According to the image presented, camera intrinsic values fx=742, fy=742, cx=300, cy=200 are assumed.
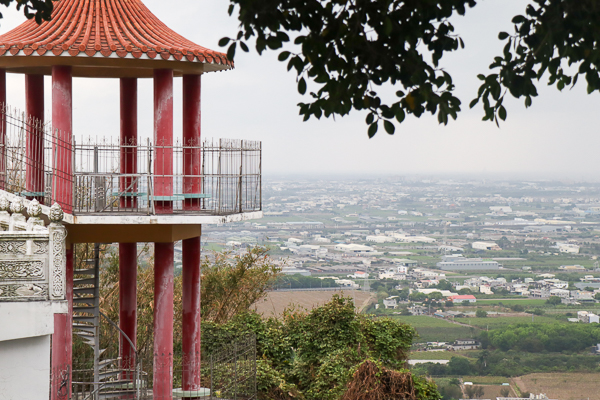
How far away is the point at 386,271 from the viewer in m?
62.5

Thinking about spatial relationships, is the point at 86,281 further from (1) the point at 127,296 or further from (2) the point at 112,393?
(2) the point at 112,393

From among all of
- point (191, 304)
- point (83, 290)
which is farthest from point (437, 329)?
point (83, 290)

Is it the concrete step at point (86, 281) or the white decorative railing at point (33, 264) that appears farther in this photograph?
the concrete step at point (86, 281)

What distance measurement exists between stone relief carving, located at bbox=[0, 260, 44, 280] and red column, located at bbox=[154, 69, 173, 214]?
140 inches

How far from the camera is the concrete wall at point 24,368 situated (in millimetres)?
8219

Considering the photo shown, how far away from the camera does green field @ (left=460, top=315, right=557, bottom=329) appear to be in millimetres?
50312

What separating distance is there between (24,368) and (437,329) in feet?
141

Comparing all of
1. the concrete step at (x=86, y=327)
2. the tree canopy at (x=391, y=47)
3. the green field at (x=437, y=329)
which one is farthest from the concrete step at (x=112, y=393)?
the green field at (x=437, y=329)

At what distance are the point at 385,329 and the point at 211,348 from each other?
4521 millimetres

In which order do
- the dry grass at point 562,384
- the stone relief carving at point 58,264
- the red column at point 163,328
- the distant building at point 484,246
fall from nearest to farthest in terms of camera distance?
the stone relief carving at point 58,264, the red column at point 163,328, the dry grass at point 562,384, the distant building at point 484,246

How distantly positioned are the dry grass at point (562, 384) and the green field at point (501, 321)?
24.2 feet

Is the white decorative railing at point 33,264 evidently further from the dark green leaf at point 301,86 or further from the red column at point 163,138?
the dark green leaf at point 301,86

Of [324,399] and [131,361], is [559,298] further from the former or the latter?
[131,361]

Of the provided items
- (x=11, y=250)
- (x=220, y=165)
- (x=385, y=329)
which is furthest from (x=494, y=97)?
(x=385, y=329)
